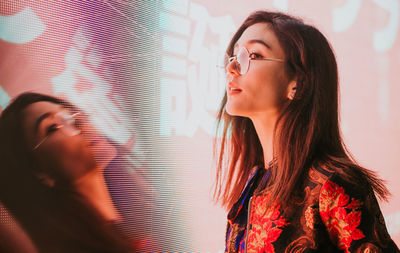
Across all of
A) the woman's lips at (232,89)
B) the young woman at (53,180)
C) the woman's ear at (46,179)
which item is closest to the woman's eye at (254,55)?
the woman's lips at (232,89)

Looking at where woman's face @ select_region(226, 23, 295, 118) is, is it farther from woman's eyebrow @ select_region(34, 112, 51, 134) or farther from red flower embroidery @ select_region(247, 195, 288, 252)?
woman's eyebrow @ select_region(34, 112, 51, 134)

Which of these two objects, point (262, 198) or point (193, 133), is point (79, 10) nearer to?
point (193, 133)

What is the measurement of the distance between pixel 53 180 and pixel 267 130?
757 millimetres

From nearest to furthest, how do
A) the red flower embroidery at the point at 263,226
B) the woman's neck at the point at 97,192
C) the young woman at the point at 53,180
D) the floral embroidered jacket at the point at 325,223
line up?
the floral embroidered jacket at the point at 325,223
the red flower embroidery at the point at 263,226
the young woman at the point at 53,180
the woman's neck at the point at 97,192

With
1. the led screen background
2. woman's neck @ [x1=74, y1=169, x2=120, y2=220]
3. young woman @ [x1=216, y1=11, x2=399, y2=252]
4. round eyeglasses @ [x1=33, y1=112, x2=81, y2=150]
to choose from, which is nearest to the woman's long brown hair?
young woman @ [x1=216, y1=11, x2=399, y2=252]

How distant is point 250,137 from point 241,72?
0.29m

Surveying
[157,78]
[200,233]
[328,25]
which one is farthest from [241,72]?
[328,25]

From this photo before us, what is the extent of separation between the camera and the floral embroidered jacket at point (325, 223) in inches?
38.4

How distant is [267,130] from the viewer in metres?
1.27

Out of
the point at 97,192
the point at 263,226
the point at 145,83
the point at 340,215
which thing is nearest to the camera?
the point at 340,215

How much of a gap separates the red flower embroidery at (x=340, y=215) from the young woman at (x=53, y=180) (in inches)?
30.6

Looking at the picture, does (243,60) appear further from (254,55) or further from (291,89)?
(291,89)

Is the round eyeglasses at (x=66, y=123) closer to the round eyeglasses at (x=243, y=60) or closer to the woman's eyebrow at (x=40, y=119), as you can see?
the woman's eyebrow at (x=40, y=119)

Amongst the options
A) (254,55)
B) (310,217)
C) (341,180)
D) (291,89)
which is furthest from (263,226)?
(254,55)
